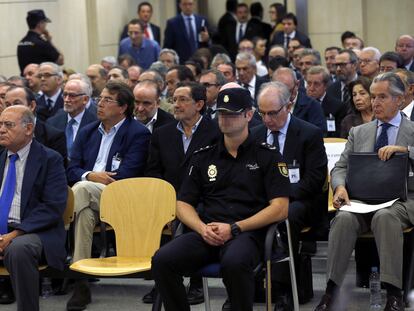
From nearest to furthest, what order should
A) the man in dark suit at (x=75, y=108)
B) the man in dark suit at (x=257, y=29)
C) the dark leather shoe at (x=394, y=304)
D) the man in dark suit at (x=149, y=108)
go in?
the dark leather shoe at (x=394, y=304)
the man in dark suit at (x=149, y=108)
the man in dark suit at (x=75, y=108)
the man in dark suit at (x=257, y=29)

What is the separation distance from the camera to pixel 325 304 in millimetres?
6867

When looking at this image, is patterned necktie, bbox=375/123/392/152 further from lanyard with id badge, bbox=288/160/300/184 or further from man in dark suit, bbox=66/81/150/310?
man in dark suit, bbox=66/81/150/310

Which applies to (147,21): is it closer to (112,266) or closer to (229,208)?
(112,266)

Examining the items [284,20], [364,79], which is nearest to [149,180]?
[364,79]

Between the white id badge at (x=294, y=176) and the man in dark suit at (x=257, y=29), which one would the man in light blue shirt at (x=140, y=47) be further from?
the white id badge at (x=294, y=176)

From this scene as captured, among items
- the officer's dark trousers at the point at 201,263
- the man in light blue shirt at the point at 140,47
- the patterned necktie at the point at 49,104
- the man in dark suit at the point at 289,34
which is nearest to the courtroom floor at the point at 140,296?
the officer's dark trousers at the point at 201,263

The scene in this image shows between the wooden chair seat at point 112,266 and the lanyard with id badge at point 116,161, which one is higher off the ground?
the lanyard with id badge at point 116,161

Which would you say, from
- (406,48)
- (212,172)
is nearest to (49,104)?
(212,172)

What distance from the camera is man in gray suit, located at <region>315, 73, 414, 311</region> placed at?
22.2 feet

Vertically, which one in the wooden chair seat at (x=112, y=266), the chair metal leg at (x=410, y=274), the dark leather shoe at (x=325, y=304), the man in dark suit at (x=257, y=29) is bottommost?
the dark leather shoe at (x=325, y=304)

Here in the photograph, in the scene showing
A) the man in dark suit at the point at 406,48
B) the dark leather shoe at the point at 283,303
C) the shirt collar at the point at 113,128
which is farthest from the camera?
the man in dark suit at the point at 406,48

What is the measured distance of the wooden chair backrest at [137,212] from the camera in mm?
7109

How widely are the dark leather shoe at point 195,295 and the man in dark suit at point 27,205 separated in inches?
39.8

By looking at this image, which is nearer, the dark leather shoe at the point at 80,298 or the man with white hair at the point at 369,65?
the dark leather shoe at the point at 80,298
